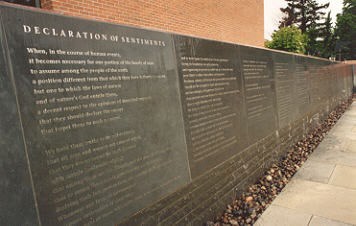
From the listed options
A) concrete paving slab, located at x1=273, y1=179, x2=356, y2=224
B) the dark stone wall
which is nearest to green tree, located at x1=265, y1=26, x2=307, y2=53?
concrete paving slab, located at x1=273, y1=179, x2=356, y2=224

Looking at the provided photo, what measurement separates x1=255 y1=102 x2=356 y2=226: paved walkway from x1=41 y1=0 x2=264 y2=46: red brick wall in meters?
3.61

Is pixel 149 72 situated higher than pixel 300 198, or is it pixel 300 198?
pixel 149 72

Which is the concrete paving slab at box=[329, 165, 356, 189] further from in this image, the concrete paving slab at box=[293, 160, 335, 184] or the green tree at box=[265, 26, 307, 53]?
the green tree at box=[265, 26, 307, 53]

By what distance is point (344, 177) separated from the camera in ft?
13.9

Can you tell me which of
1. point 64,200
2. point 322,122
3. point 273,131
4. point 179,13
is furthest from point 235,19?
point 64,200

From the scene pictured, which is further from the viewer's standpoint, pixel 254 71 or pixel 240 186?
pixel 254 71

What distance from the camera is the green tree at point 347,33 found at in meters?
40.6

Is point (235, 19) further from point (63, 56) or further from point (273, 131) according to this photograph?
point (63, 56)

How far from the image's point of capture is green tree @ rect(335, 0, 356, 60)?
40.6m

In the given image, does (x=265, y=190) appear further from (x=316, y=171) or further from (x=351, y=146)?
(x=351, y=146)

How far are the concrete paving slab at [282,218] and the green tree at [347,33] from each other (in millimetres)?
43991

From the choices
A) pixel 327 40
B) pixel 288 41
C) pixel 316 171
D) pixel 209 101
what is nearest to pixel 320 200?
pixel 316 171

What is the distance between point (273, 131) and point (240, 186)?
1527 millimetres

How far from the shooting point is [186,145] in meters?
2.61
